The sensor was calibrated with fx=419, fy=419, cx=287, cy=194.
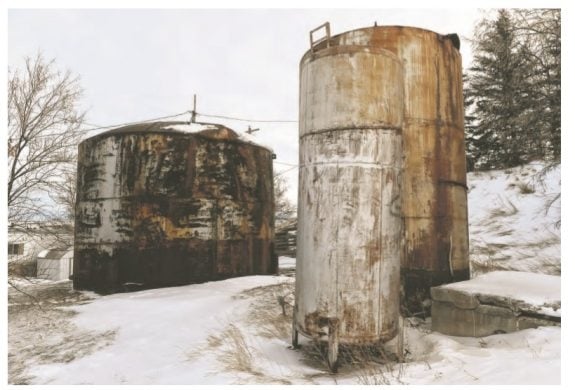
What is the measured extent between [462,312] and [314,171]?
2.58 meters

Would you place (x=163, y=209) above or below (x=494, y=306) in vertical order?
above

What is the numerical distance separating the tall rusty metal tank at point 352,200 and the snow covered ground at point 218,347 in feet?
1.57

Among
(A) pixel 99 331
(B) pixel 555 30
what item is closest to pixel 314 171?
(A) pixel 99 331

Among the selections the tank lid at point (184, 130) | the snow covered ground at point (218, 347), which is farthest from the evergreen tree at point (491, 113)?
the snow covered ground at point (218, 347)

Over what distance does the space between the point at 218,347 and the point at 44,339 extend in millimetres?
2697

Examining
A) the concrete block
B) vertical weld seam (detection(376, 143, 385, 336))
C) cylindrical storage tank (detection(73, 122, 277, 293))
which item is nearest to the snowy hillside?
the concrete block

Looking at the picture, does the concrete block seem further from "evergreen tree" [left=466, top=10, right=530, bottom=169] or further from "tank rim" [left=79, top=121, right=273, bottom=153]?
"evergreen tree" [left=466, top=10, right=530, bottom=169]

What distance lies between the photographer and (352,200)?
4.25 metres

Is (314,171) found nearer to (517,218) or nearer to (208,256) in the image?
(208,256)

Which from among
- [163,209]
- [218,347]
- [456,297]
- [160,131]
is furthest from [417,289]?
[160,131]

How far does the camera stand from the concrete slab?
4.61 metres

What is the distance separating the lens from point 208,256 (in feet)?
27.8

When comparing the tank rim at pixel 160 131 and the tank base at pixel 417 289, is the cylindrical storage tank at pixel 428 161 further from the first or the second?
the tank rim at pixel 160 131

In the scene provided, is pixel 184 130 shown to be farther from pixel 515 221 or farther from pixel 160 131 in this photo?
pixel 515 221
